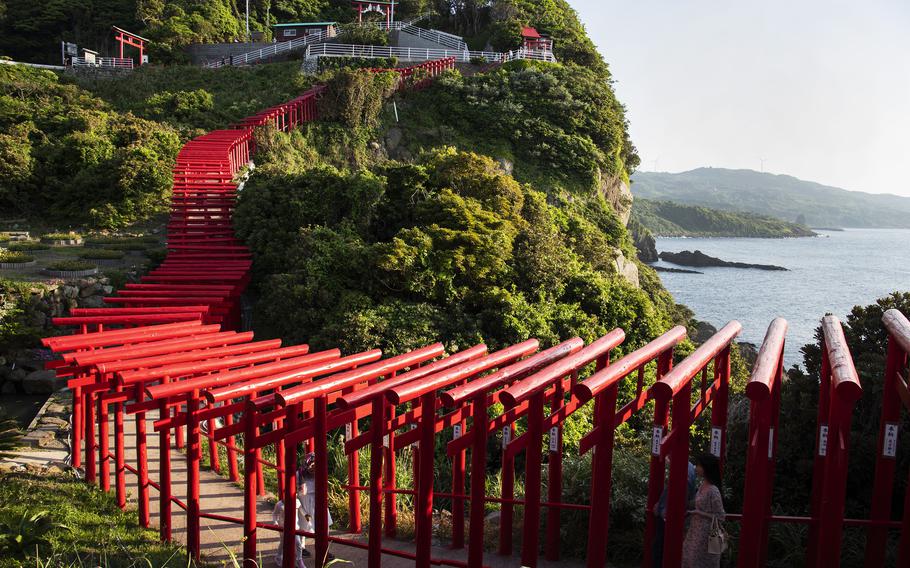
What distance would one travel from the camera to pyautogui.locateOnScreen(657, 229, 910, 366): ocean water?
55.8 metres

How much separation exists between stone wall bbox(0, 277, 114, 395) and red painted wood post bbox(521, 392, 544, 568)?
10971 millimetres

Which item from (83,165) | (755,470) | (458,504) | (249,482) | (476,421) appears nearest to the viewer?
(755,470)

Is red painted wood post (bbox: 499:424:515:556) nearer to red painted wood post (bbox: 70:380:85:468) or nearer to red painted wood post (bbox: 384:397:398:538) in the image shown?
red painted wood post (bbox: 384:397:398:538)

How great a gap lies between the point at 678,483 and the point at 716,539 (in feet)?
1.75

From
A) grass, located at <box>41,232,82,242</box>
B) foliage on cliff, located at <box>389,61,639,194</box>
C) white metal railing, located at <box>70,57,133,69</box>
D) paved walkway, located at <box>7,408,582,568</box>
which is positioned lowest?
paved walkway, located at <box>7,408,582,568</box>

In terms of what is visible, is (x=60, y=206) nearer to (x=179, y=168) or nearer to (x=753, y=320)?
(x=179, y=168)

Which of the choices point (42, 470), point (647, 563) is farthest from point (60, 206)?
point (647, 563)

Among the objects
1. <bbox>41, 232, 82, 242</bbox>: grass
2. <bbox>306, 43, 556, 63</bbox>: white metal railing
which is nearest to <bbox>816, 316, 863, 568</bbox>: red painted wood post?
<bbox>41, 232, 82, 242</bbox>: grass

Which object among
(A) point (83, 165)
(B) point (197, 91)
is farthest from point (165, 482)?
(B) point (197, 91)

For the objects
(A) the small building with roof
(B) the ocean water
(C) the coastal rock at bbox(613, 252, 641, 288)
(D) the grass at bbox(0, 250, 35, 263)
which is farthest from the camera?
(B) the ocean water

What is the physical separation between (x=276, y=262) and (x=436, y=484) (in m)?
9.00

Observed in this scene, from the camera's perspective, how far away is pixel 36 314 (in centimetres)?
1639

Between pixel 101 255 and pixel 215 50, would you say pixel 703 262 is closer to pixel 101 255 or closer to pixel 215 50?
pixel 215 50

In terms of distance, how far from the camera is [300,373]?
307 inches
